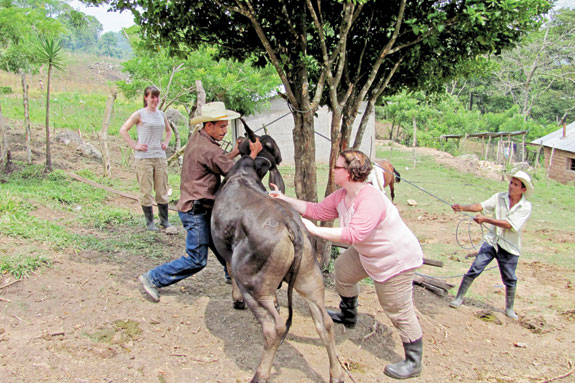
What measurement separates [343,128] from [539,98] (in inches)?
1515

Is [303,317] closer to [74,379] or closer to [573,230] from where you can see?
[74,379]

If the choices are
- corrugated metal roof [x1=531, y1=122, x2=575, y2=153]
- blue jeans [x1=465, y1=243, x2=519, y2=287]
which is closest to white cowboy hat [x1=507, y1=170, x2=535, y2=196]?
blue jeans [x1=465, y1=243, x2=519, y2=287]

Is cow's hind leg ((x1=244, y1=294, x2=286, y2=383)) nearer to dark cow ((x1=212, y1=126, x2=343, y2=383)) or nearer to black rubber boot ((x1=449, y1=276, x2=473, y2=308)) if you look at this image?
dark cow ((x1=212, y1=126, x2=343, y2=383))

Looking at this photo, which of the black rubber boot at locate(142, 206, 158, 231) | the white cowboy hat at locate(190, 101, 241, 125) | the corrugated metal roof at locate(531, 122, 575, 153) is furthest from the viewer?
the corrugated metal roof at locate(531, 122, 575, 153)

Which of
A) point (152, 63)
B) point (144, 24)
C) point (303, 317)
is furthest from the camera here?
point (152, 63)

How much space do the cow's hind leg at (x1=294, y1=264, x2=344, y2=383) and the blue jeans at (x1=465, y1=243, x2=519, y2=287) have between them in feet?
9.98

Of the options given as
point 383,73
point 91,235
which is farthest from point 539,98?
point 91,235

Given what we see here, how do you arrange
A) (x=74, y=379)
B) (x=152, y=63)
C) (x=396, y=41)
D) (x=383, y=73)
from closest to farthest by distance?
(x=74, y=379), (x=396, y=41), (x=383, y=73), (x=152, y=63)

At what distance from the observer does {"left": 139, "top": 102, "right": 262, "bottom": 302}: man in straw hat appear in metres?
4.59

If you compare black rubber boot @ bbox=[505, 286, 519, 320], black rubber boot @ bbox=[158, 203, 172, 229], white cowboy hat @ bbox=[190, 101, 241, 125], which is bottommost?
black rubber boot @ bbox=[505, 286, 519, 320]

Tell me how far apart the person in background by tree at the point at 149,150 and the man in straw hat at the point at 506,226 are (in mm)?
4217

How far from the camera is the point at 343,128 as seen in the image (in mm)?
5801

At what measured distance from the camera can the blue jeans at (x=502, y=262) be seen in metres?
5.78

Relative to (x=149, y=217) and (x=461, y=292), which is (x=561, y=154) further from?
(x=149, y=217)
